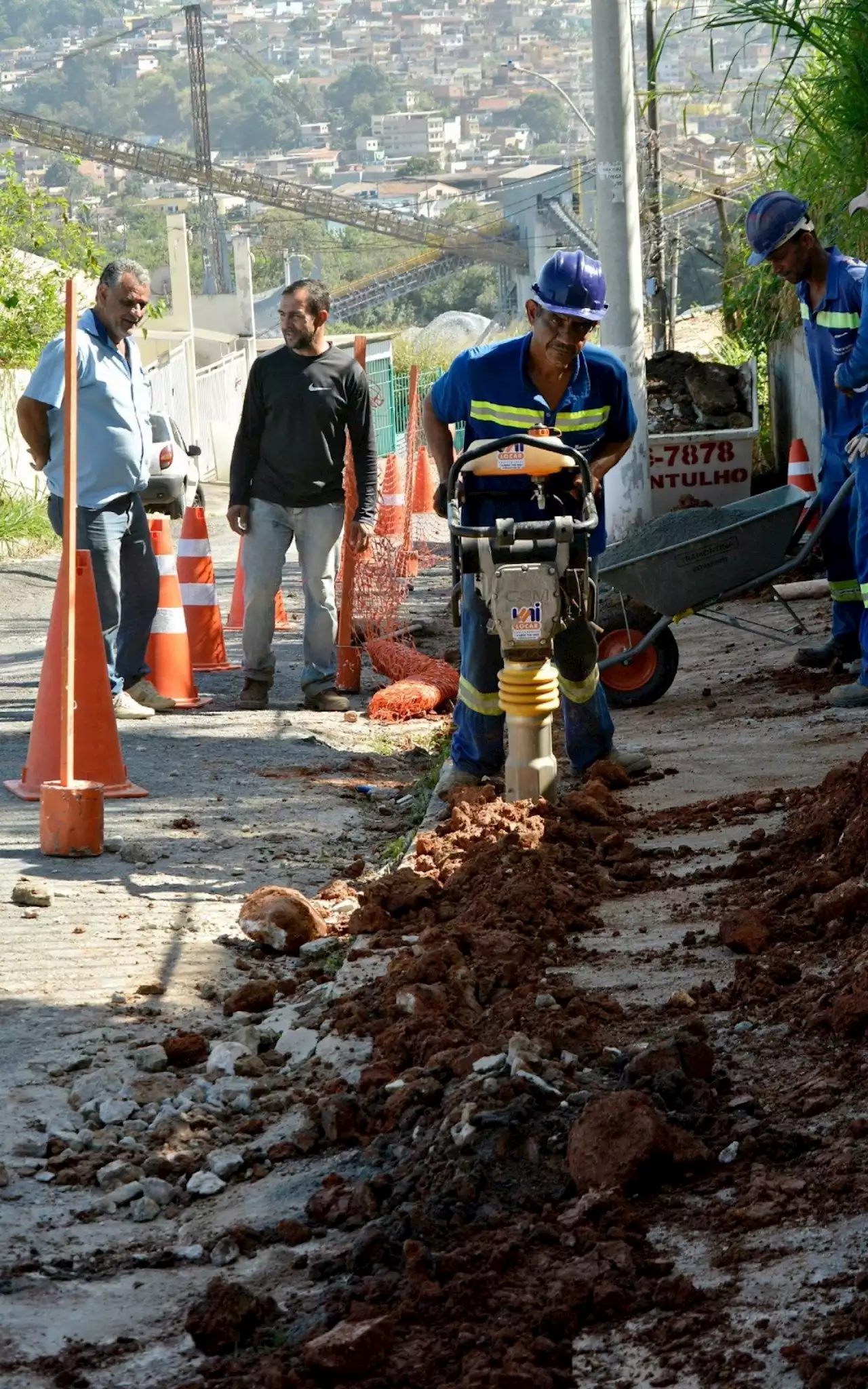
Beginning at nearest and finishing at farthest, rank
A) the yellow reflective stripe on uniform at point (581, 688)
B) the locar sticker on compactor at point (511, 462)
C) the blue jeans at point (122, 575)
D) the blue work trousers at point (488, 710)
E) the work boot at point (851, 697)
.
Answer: the locar sticker on compactor at point (511, 462)
the blue work trousers at point (488, 710)
the yellow reflective stripe on uniform at point (581, 688)
the work boot at point (851, 697)
the blue jeans at point (122, 575)

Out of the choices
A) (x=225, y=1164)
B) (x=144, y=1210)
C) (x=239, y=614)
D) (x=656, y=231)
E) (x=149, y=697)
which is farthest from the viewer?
(x=656, y=231)

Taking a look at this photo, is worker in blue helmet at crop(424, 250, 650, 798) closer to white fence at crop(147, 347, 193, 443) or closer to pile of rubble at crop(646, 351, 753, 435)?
pile of rubble at crop(646, 351, 753, 435)

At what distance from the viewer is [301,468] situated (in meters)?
8.67

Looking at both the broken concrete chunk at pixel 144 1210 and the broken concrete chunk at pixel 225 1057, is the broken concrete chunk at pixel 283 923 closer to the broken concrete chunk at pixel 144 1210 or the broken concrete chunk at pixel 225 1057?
the broken concrete chunk at pixel 225 1057

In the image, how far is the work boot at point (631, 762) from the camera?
683cm

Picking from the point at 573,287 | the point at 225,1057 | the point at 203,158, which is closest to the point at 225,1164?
the point at 225,1057

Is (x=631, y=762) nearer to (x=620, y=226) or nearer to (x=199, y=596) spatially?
(x=199, y=596)

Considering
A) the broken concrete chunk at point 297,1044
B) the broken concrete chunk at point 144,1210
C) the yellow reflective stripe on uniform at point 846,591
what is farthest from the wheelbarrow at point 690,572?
the broken concrete chunk at point 144,1210

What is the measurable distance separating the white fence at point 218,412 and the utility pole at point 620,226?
15.3m

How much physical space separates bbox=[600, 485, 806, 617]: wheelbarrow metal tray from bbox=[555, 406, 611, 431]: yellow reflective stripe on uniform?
1626mm

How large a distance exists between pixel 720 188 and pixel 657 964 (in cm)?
1513

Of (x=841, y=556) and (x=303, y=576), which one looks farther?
(x=303, y=576)

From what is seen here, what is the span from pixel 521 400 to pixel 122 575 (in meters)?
3.19

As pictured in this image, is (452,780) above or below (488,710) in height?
below
